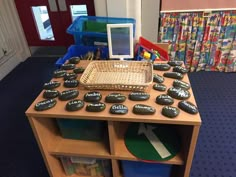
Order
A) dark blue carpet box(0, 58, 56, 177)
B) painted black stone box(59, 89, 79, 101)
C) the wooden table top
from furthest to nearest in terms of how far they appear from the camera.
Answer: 1. dark blue carpet box(0, 58, 56, 177)
2. painted black stone box(59, 89, 79, 101)
3. the wooden table top

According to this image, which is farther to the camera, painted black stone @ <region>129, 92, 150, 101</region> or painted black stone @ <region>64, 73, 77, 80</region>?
painted black stone @ <region>64, 73, 77, 80</region>

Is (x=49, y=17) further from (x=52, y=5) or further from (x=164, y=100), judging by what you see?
(x=164, y=100)

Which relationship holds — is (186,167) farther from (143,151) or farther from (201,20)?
(201,20)

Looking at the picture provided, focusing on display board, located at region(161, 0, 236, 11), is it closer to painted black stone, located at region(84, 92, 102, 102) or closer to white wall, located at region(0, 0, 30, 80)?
painted black stone, located at region(84, 92, 102, 102)

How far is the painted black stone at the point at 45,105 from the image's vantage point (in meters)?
0.77

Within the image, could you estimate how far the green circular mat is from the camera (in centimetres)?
87

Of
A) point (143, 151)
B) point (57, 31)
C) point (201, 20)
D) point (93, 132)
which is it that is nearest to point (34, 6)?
point (57, 31)

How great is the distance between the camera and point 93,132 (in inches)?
37.1

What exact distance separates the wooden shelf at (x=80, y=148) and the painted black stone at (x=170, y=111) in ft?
1.12

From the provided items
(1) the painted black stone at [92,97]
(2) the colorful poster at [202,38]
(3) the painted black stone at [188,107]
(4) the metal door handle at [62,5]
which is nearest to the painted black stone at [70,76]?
(1) the painted black stone at [92,97]

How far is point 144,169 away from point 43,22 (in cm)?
215

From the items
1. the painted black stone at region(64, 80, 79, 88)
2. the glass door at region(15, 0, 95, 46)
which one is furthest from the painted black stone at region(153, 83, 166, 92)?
the glass door at region(15, 0, 95, 46)

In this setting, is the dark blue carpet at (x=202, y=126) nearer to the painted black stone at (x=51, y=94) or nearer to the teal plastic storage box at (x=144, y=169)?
the teal plastic storage box at (x=144, y=169)

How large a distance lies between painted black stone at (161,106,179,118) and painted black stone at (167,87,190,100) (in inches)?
2.6
